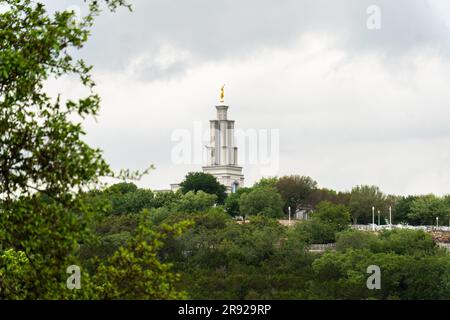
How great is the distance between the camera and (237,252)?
108312 millimetres

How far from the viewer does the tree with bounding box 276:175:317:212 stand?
179 metres

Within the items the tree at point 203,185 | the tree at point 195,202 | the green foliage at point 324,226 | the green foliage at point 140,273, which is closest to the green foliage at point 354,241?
the green foliage at point 324,226

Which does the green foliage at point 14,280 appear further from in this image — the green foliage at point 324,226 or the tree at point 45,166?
the green foliage at point 324,226

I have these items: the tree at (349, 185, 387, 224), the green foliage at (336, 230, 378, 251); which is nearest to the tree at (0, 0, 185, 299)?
the green foliage at (336, 230, 378, 251)

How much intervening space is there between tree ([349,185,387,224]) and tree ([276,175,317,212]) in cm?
586

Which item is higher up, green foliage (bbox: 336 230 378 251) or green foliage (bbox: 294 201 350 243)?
green foliage (bbox: 294 201 350 243)

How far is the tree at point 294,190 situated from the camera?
7042 inches

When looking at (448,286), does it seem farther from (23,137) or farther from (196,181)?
(196,181)

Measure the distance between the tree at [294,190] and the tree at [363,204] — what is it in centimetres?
586

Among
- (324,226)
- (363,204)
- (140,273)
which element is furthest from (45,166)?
(363,204)

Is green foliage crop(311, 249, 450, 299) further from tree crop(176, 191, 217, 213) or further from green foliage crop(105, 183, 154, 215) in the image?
green foliage crop(105, 183, 154, 215)

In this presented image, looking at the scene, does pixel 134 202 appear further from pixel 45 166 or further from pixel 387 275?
pixel 45 166
